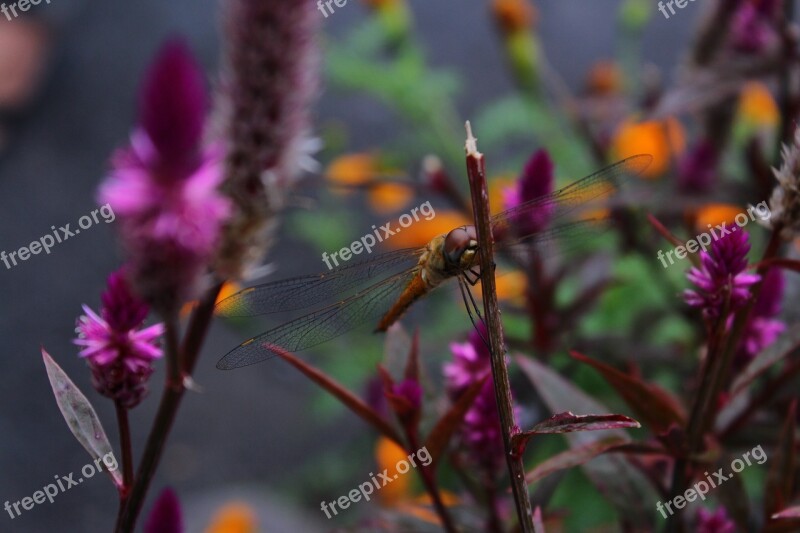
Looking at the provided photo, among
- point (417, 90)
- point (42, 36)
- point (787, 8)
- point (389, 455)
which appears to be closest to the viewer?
point (787, 8)

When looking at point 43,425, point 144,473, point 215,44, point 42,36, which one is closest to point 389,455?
point 144,473

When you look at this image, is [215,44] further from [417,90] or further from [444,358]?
[444,358]

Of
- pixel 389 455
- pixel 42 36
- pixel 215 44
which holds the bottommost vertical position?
pixel 389 455

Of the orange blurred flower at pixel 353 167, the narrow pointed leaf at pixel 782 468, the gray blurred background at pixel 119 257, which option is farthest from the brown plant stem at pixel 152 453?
the gray blurred background at pixel 119 257

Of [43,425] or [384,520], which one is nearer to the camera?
[384,520]

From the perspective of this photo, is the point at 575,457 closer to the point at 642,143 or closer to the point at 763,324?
the point at 763,324

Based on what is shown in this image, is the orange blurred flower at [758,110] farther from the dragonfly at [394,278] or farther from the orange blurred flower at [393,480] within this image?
the orange blurred flower at [393,480]
